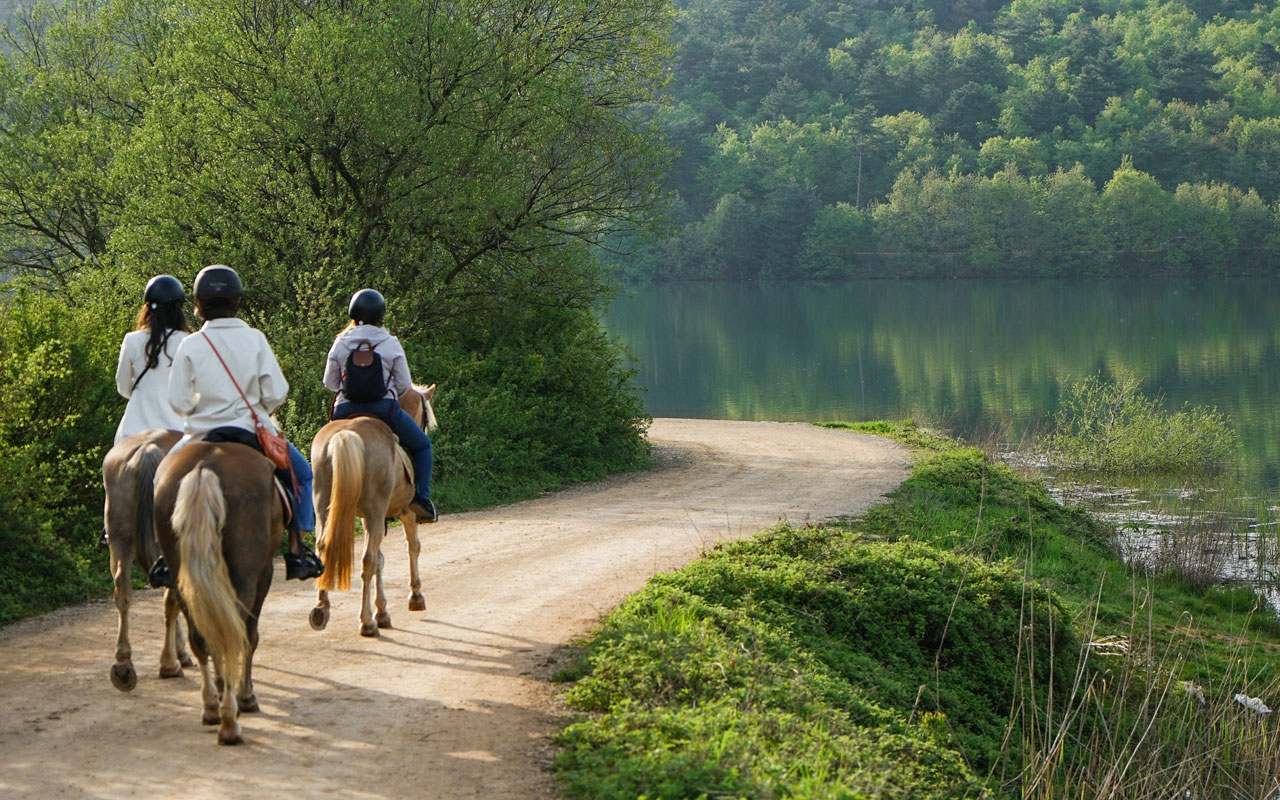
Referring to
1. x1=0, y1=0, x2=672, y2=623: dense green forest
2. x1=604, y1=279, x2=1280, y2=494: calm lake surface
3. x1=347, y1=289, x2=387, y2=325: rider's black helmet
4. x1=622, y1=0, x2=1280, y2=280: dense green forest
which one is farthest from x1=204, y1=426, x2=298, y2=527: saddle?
x1=622, y1=0, x2=1280, y2=280: dense green forest

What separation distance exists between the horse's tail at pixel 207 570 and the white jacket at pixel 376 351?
302 centimetres

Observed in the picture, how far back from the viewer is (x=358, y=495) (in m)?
9.30

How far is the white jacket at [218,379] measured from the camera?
7309mm

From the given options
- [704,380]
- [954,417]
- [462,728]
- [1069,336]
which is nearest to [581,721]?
[462,728]

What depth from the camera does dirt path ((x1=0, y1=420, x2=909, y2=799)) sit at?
6723mm

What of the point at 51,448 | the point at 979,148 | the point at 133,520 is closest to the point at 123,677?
the point at 133,520

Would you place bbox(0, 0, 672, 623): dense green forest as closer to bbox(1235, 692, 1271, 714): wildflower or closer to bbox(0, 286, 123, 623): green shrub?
bbox(0, 286, 123, 623): green shrub

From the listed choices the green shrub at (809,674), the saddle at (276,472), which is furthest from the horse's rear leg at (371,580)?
the saddle at (276,472)

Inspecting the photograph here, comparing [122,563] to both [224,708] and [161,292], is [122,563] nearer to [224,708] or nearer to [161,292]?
[161,292]

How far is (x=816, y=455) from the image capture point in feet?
83.6

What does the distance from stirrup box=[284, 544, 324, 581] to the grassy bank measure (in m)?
1.91

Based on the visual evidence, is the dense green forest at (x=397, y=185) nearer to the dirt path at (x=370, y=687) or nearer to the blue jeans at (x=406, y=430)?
the dirt path at (x=370, y=687)

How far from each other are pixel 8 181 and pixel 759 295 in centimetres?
6953

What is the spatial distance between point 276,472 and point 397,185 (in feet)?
44.8
